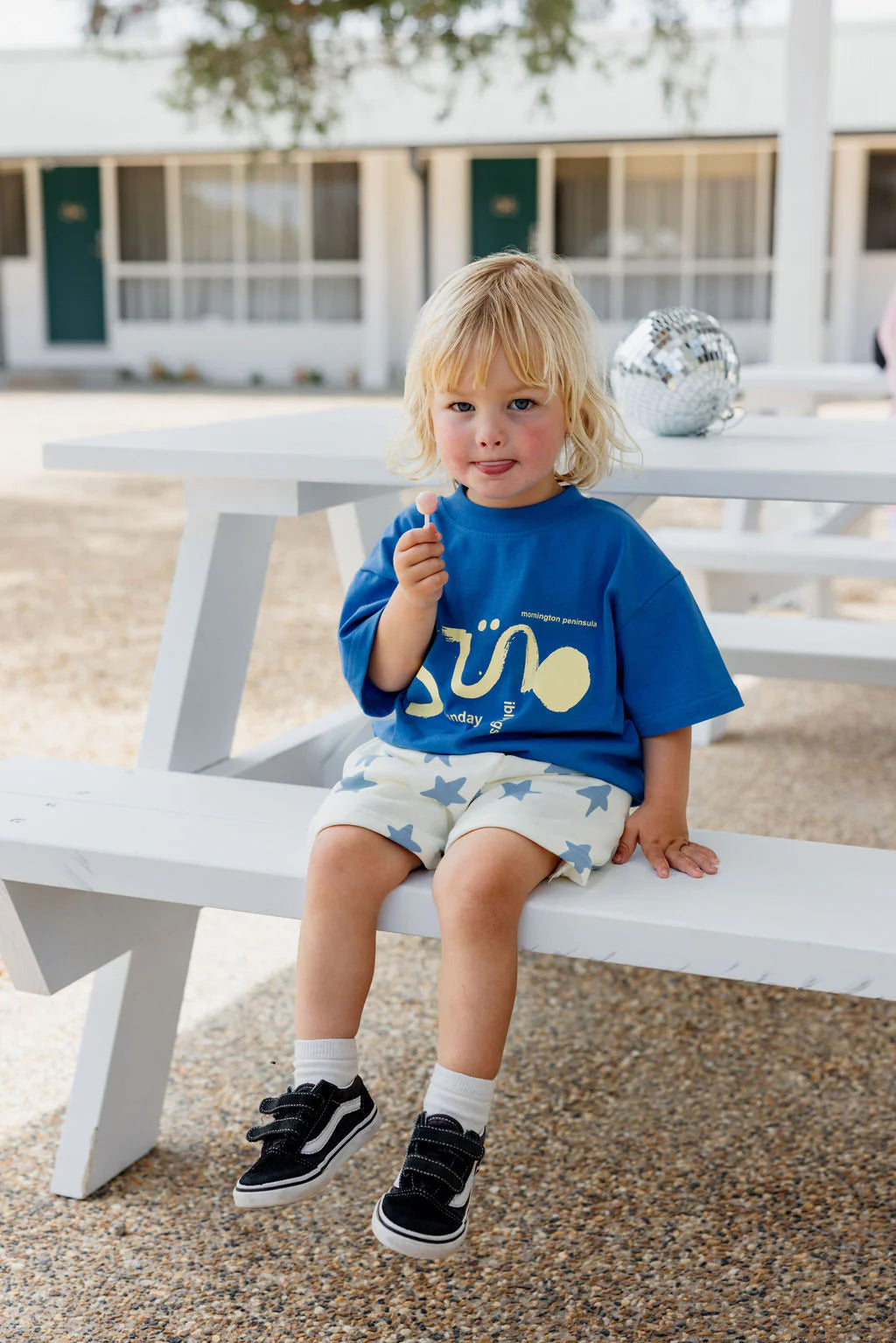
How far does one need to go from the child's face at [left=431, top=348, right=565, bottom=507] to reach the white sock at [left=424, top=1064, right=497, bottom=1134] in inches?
24.2

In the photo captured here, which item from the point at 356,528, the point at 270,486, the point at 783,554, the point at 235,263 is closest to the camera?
the point at 270,486

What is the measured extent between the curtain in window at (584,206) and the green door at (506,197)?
342 millimetres

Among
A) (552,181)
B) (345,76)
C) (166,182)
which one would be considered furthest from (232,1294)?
(166,182)

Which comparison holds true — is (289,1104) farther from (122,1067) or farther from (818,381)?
(818,381)

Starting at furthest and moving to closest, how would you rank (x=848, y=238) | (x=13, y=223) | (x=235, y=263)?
(x=13, y=223), (x=235, y=263), (x=848, y=238)

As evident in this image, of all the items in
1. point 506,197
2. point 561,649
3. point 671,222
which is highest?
point 506,197

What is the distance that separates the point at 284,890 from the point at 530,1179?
66cm

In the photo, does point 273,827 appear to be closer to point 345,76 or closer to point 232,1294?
point 232,1294

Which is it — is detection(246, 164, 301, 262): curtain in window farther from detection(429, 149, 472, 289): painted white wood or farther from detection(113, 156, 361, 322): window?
detection(429, 149, 472, 289): painted white wood

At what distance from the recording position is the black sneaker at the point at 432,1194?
1.32 m

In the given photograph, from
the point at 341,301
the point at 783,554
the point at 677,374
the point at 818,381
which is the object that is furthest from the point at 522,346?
the point at 341,301

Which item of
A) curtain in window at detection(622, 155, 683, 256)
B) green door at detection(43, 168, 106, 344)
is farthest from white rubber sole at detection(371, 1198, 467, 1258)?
green door at detection(43, 168, 106, 344)

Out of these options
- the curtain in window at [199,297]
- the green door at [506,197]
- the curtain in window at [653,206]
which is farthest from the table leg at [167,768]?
the curtain in window at [199,297]

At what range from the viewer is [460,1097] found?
1383 millimetres
